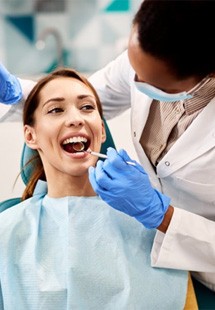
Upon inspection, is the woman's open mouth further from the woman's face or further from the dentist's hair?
the dentist's hair

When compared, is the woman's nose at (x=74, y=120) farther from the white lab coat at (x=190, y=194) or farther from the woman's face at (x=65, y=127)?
the white lab coat at (x=190, y=194)

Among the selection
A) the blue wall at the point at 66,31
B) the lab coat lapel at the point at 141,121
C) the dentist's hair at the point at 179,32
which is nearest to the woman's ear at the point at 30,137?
the lab coat lapel at the point at 141,121

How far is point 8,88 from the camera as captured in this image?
1753 mm

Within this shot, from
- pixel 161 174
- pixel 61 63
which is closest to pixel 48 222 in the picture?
pixel 161 174

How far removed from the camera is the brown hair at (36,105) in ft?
5.74

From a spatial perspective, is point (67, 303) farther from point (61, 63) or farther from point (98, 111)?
point (61, 63)

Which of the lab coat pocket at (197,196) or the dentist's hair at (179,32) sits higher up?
the dentist's hair at (179,32)

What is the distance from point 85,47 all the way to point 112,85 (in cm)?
113

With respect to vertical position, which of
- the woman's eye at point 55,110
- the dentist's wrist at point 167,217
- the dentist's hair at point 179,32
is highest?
the dentist's hair at point 179,32

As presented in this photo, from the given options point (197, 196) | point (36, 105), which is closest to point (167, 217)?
point (197, 196)

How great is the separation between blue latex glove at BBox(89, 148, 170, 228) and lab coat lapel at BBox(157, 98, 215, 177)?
173 mm

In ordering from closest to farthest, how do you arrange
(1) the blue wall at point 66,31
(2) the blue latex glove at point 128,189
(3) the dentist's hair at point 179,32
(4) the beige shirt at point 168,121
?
(3) the dentist's hair at point 179,32 < (2) the blue latex glove at point 128,189 < (4) the beige shirt at point 168,121 < (1) the blue wall at point 66,31

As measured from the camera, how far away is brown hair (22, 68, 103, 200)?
1.75 metres

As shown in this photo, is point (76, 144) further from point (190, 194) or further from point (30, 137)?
point (190, 194)
